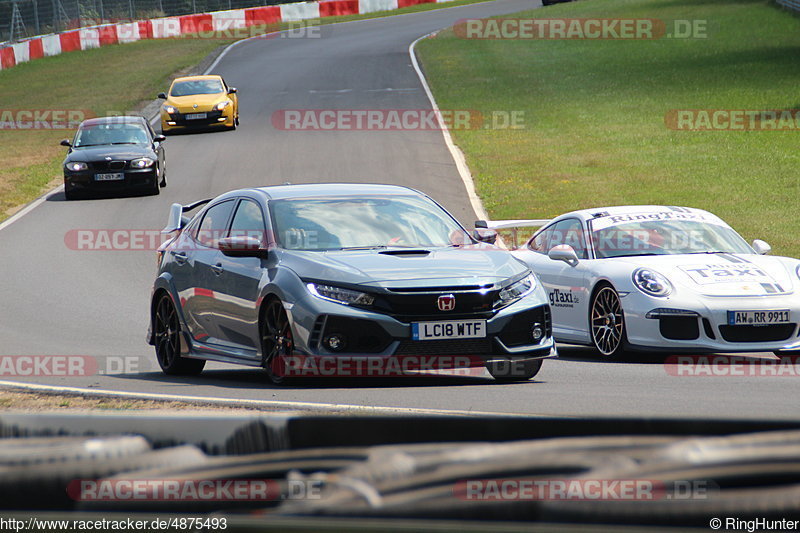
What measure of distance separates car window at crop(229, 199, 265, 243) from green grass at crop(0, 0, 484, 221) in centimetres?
1535

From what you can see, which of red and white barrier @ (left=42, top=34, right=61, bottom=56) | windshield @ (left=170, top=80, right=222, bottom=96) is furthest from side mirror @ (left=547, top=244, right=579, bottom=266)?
red and white barrier @ (left=42, top=34, right=61, bottom=56)

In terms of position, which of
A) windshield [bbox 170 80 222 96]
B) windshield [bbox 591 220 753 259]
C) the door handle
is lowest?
windshield [bbox 170 80 222 96]

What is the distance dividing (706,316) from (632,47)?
4138 cm

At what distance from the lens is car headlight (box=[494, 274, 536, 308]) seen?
8.65m

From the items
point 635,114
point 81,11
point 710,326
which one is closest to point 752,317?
point 710,326

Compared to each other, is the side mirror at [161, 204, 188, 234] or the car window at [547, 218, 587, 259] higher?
the side mirror at [161, 204, 188, 234]

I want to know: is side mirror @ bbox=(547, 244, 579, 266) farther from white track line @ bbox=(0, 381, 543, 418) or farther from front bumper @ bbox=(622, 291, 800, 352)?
white track line @ bbox=(0, 381, 543, 418)

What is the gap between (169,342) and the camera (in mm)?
10484

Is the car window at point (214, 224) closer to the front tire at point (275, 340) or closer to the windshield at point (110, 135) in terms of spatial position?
the front tire at point (275, 340)

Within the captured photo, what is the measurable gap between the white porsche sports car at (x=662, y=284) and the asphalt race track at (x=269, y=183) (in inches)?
14.5

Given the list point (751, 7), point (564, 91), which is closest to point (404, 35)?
point (751, 7)

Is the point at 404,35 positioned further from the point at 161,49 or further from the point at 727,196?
the point at 727,196

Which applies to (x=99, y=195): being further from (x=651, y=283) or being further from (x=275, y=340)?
(x=275, y=340)

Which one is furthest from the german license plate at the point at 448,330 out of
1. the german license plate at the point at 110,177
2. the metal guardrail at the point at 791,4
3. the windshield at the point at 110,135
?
the metal guardrail at the point at 791,4
